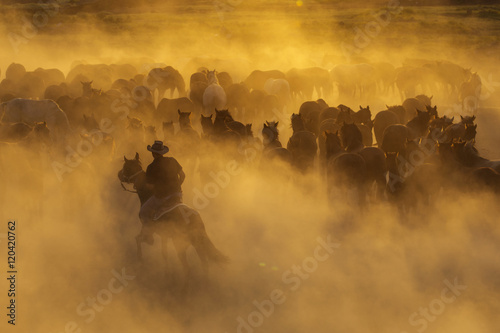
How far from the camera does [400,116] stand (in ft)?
45.0

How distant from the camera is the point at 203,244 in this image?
7.40 meters

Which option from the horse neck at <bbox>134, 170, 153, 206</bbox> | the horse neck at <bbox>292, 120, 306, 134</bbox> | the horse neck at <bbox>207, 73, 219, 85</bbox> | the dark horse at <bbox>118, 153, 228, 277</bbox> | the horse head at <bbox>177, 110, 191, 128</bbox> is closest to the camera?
the dark horse at <bbox>118, 153, 228, 277</bbox>

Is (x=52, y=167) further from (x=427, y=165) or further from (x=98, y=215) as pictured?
(x=427, y=165)

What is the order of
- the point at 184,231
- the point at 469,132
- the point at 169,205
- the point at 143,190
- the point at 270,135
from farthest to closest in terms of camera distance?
the point at 469,132
the point at 270,135
the point at 143,190
the point at 169,205
the point at 184,231

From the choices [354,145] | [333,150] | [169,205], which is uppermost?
[354,145]

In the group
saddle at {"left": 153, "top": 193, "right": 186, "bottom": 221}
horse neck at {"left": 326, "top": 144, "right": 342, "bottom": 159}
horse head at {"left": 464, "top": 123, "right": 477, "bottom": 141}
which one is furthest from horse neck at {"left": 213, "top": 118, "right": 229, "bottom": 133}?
horse head at {"left": 464, "top": 123, "right": 477, "bottom": 141}

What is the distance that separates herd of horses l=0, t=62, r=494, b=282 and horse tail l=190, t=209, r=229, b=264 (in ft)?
0.05

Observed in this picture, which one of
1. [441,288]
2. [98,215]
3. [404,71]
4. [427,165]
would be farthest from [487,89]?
[98,215]

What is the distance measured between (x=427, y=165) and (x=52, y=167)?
809 cm

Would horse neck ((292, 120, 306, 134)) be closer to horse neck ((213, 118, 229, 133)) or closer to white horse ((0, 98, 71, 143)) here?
horse neck ((213, 118, 229, 133))

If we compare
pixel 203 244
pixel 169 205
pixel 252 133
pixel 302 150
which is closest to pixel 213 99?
pixel 252 133

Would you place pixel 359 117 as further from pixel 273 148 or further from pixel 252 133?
pixel 273 148

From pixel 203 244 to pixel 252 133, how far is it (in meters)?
5.68

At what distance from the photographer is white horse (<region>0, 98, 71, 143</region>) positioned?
1335 cm
